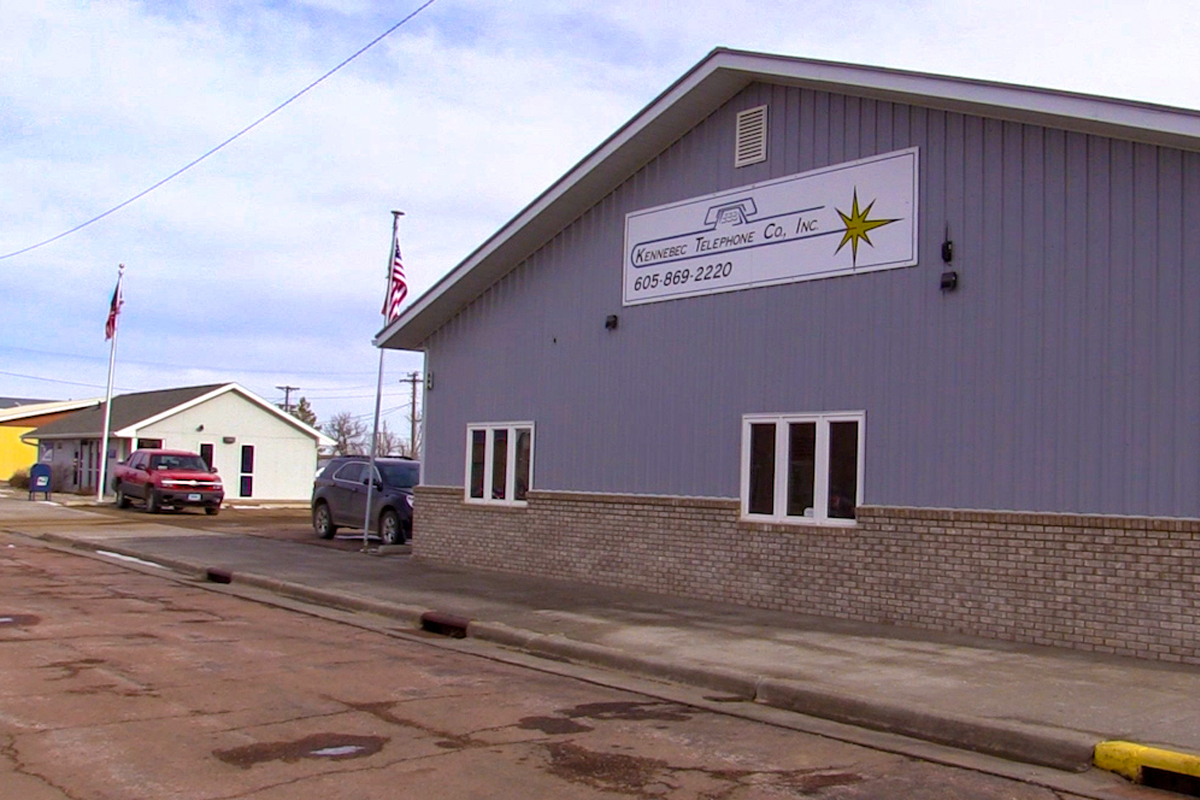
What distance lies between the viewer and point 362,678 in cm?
959

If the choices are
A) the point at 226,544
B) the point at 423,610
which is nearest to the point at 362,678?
the point at 423,610

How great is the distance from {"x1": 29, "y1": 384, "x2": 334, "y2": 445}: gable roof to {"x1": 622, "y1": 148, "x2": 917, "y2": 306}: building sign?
103ft

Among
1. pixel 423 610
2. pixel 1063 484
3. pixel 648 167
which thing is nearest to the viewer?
pixel 1063 484

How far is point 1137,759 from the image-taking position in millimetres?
6973

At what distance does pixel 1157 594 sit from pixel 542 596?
7.10m

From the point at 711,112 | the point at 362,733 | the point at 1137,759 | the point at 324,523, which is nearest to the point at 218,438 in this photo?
the point at 324,523

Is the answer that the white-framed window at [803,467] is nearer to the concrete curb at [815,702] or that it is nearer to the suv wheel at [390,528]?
the concrete curb at [815,702]

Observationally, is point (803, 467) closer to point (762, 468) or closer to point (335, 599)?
point (762, 468)

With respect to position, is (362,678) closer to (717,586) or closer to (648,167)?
(717,586)

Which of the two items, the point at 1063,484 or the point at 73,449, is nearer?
the point at 1063,484

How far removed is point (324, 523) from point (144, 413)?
2275 centimetres

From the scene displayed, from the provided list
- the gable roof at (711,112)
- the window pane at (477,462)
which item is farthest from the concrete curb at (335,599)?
the gable roof at (711,112)

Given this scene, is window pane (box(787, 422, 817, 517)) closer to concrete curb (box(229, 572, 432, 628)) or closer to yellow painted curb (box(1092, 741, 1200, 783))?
concrete curb (box(229, 572, 432, 628))

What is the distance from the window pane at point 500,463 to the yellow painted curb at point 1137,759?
38.2 ft
